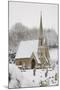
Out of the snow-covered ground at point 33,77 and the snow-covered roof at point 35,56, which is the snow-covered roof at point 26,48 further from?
the snow-covered ground at point 33,77

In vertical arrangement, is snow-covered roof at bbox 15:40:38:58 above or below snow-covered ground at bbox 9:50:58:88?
above

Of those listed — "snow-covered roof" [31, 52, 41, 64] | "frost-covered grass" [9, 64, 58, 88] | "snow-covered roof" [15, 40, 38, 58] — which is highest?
"snow-covered roof" [15, 40, 38, 58]

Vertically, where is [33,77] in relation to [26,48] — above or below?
below

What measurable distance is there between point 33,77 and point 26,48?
0.29 m

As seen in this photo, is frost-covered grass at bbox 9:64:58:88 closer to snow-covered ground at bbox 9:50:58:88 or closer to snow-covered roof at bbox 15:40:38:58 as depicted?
snow-covered ground at bbox 9:50:58:88

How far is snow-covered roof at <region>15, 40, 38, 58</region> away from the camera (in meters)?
2.18

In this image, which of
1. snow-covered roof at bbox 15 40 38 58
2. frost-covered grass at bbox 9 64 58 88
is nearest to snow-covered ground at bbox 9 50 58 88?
frost-covered grass at bbox 9 64 58 88

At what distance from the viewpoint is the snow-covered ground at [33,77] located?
216 centimetres

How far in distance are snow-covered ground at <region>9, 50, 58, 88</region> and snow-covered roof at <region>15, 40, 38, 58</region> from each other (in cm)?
13

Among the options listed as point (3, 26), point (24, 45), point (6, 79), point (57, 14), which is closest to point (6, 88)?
point (6, 79)

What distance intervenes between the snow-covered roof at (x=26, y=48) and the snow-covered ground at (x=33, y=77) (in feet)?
0.43

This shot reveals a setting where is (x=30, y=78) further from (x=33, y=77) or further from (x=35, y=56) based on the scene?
(x=35, y=56)

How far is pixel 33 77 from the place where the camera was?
220cm

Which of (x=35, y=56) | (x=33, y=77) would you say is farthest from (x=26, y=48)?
(x=33, y=77)
